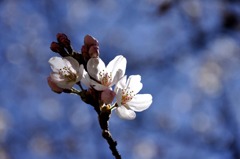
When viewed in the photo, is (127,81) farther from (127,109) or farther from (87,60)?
(87,60)

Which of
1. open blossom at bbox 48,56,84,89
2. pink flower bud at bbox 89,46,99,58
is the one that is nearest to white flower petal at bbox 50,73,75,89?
open blossom at bbox 48,56,84,89

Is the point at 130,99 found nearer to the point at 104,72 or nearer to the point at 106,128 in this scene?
the point at 104,72

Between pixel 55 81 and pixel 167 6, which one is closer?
pixel 55 81

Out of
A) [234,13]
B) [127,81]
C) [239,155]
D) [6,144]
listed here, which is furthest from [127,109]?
[6,144]

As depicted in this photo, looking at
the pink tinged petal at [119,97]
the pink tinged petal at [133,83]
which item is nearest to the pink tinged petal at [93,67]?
the pink tinged petal at [119,97]

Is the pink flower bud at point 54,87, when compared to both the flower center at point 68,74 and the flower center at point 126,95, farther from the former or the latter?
the flower center at point 126,95

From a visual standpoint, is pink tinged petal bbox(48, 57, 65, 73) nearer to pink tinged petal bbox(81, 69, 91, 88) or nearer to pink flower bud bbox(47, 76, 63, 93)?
pink flower bud bbox(47, 76, 63, 93)
